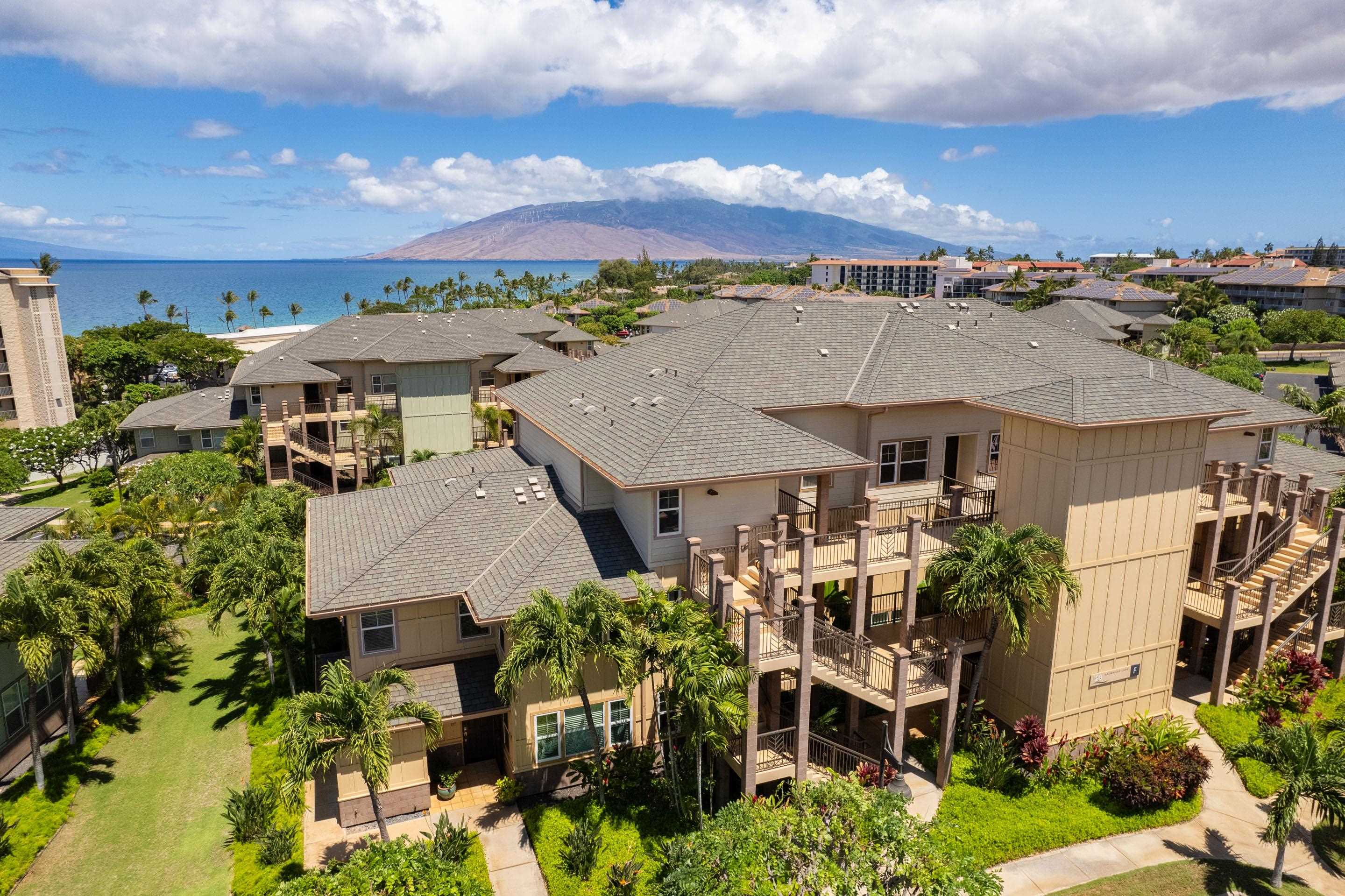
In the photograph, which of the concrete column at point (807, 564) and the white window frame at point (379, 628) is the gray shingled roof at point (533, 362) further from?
the concrete column at point (807, 564)

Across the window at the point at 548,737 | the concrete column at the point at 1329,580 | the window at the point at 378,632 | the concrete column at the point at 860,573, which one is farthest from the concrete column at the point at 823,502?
the concrete column at the point at 1329,580

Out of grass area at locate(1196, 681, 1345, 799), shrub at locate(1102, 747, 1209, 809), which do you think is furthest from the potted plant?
grass area at locate(1196, 681, 1345, 799)

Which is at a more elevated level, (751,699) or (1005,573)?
(1005,573)

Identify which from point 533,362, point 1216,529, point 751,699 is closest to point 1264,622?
point 1216,529

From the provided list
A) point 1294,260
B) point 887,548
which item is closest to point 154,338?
point 887,548

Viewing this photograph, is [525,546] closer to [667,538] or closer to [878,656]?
[667,538]

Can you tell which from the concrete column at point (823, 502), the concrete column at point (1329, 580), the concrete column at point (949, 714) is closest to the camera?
the concrete column at point (949, 714)

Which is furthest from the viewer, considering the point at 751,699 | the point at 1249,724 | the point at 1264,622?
the point at 1264,622

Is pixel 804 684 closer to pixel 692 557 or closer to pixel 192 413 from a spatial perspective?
pixel 692 557
